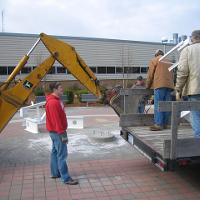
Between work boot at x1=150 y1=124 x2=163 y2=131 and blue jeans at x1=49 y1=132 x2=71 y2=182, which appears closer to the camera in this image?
blue jeans at x1=49 y1=132 x2=71 y2=182

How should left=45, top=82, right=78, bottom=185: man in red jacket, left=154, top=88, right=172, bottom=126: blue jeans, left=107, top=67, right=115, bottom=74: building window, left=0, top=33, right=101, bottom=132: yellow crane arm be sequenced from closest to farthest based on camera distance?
left=45, top=82, right=78, bottom=185: man in red jacket, left=154, top=88, right=172, bottom=126: blue jeans, left=0, top=33, right=101, bottom=132: yellow crane arm, left=107, top=67, right=115, bottom=74: building window

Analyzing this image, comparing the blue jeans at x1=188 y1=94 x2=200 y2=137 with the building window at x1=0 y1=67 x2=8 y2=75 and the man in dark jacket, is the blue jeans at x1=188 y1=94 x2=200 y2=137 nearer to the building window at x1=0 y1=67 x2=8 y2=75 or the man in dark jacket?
the man in dark jacket

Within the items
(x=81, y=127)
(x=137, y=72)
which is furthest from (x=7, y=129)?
(x=137, y=72)

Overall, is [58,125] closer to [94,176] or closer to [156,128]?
[94,176]

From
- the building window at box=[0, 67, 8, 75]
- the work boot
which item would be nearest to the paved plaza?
the work boot

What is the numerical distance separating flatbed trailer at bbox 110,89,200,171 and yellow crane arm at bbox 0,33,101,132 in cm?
116

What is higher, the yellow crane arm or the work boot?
the yellow crane arm

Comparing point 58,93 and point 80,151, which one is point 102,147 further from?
point 58,93

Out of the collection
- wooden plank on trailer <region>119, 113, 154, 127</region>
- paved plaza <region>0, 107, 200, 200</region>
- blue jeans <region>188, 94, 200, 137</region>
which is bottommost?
paved plaza <region>0, 107, 200, 200</region>

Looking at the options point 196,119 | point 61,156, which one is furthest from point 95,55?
point 196,119

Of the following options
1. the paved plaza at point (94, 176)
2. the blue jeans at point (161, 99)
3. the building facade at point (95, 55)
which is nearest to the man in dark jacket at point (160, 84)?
the blue jeans at point (161, 99)

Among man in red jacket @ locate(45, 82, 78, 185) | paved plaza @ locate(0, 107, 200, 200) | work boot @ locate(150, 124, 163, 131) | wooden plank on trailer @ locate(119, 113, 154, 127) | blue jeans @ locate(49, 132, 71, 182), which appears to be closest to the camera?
paved plaza @ locate(0, 107, 200, 200)

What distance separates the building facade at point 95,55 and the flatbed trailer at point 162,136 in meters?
24.7

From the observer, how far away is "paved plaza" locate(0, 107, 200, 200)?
221 inches
